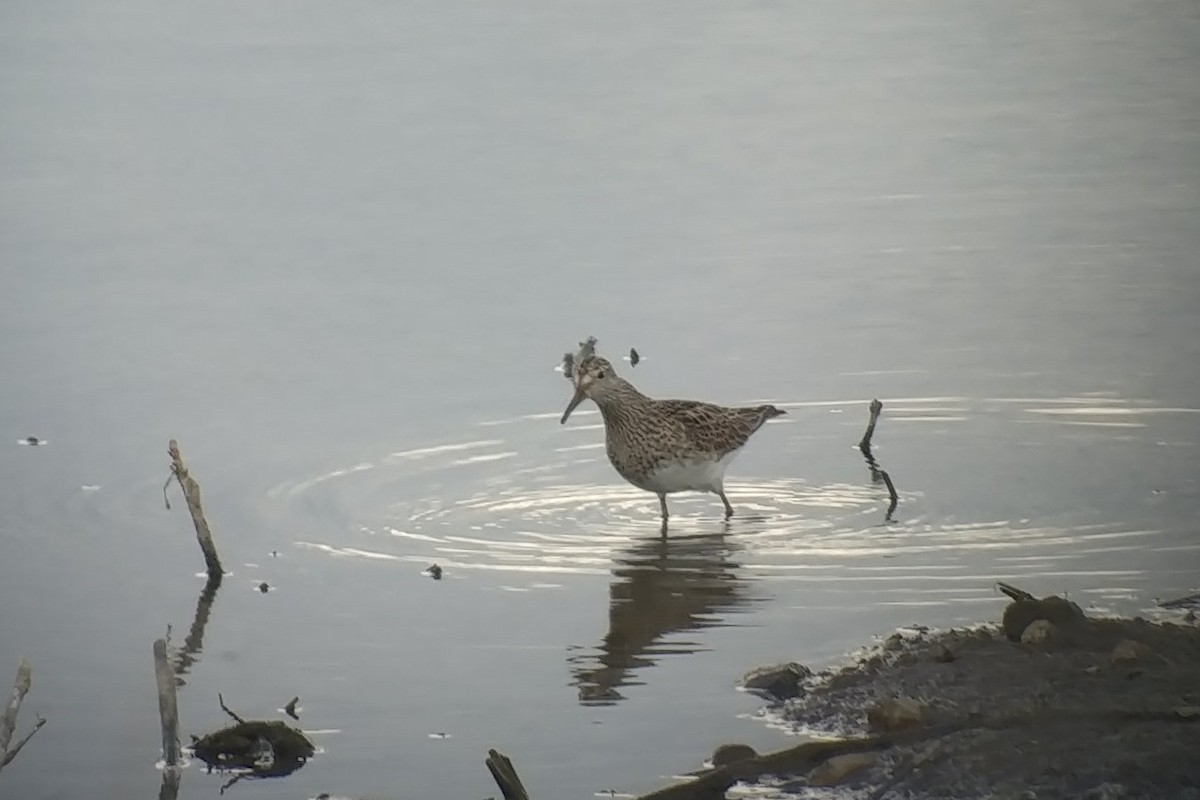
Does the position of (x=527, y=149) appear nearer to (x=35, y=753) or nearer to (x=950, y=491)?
(x=950, y=491)

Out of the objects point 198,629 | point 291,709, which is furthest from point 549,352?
point 291,709

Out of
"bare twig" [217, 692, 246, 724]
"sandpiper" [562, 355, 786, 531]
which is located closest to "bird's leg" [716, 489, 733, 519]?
"sandpiper" [562, 355, 786, 531]

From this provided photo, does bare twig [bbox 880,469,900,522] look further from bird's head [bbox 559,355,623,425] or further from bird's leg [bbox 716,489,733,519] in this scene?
bird's head [bbox 559,355,623,425]

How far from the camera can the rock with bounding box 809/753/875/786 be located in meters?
7.38

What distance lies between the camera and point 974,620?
31.3ft

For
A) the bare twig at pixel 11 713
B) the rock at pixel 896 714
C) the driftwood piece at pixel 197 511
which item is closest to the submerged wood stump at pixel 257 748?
the bare twig at pixel 11 713

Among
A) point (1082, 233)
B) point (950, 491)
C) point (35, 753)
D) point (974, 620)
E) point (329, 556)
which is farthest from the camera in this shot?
point (1082, 233)

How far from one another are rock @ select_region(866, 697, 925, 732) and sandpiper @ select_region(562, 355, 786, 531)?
12.5 feet

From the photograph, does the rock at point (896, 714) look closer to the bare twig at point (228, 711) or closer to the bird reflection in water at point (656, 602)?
the bird reflection in water at point (656, 602)

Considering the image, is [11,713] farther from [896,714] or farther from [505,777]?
[896,714]

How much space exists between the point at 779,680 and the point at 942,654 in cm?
70

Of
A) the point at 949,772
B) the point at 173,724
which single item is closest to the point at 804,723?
the point at 949,772

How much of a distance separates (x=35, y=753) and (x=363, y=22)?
55.5 ft

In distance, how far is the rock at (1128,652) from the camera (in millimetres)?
7977
